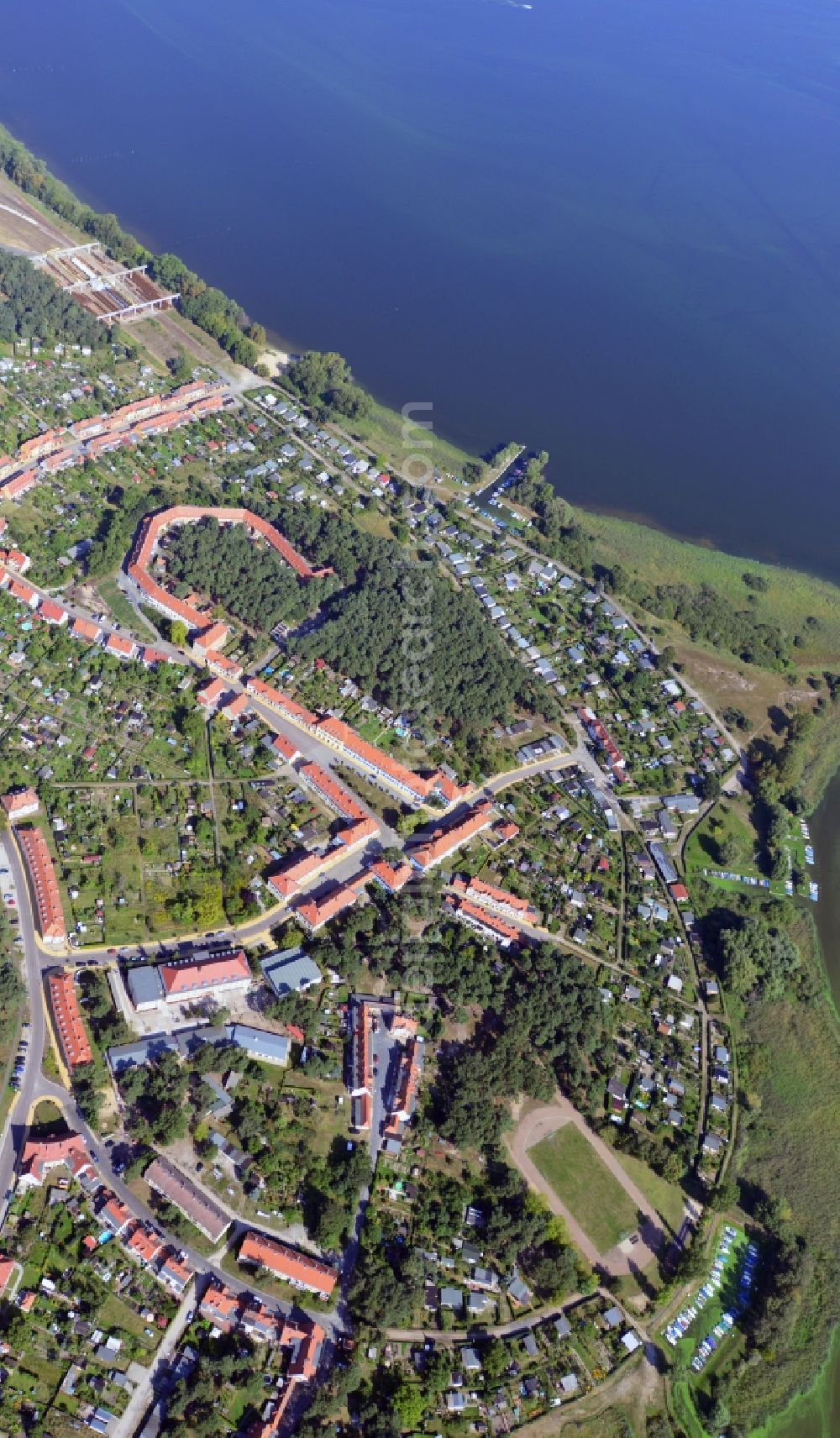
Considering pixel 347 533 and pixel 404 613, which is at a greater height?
pixel 347 533

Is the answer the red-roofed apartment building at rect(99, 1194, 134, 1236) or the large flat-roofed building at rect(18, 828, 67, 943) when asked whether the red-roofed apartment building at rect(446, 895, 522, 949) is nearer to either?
the large flat-roofed building at rect(18, 828, 67, 943)

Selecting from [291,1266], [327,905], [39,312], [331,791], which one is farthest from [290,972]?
[39,312]

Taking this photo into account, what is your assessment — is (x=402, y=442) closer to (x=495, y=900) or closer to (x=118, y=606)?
(x=118, y=606)

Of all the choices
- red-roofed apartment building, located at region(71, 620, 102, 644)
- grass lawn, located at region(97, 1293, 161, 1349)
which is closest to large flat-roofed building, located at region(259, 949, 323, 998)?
grass lawn, located at region(97, 1293, 161, 1349)

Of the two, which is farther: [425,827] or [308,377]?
[308,377]

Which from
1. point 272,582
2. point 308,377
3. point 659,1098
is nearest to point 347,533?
point 272,582

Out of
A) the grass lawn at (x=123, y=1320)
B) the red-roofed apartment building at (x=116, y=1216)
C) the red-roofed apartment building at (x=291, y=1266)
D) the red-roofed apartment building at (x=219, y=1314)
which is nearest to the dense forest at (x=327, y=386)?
the red-roofed apartment building at (x=116, y=1216)

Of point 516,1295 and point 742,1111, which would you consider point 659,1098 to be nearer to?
point 742,1111

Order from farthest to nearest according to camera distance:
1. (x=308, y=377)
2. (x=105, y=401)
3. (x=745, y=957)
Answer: (x=308, y=377) → (x=105, y=401) → (x=745, y=957)
